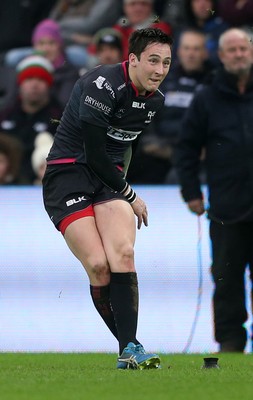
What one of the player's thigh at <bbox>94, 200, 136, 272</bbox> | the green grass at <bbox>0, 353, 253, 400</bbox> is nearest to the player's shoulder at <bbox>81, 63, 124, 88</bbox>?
the player's thigh at <bbox>94, 200, 136, 272</bbox>

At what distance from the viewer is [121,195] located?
8172 millimetres

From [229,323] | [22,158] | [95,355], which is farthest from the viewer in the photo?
[22,158]

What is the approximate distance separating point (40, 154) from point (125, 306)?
4.78m

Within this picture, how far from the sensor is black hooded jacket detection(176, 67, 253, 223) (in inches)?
418

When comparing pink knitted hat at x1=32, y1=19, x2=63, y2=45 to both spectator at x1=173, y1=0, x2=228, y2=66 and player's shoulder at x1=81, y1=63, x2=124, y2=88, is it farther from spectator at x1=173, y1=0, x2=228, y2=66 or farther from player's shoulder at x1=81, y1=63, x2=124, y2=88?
player's shoulder at x1=81, y1=63, x2=124, y2=88

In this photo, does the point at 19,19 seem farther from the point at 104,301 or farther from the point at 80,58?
the point at 104,301

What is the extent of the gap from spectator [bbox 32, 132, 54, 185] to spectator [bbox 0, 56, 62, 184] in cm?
12

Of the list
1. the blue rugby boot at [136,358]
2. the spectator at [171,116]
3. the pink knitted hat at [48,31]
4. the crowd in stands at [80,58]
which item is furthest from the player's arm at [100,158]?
the pink knitted hat at [48,31]

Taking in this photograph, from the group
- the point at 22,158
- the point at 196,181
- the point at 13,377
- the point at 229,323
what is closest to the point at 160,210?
the point at 196,181

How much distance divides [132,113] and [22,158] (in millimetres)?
4766

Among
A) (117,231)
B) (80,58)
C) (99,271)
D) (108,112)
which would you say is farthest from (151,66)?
(80,58)

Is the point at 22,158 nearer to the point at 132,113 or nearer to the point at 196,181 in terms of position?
the point at 196,181

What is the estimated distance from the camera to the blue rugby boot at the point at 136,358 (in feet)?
25.5

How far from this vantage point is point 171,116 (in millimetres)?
13062
